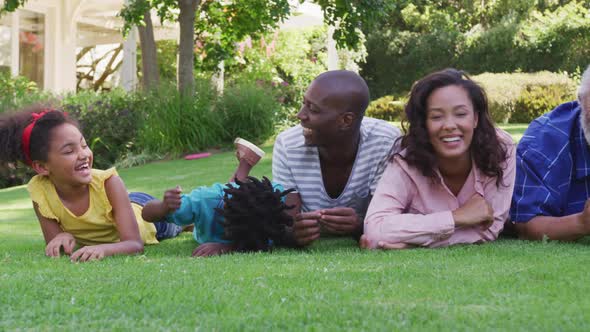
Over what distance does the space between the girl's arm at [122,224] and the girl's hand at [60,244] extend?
0.26m

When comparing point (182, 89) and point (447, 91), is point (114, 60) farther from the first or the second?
point (447, 91)

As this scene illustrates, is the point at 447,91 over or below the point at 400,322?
over

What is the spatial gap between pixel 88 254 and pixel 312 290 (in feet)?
5.60

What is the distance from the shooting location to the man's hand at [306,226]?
14.4 ft

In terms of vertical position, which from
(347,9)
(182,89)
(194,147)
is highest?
(347,9)

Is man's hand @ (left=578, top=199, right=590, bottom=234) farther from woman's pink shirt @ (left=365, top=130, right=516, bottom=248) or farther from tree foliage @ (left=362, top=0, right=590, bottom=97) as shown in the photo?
tree foliage @ (left=362, top=0, right=590, bottom=97)

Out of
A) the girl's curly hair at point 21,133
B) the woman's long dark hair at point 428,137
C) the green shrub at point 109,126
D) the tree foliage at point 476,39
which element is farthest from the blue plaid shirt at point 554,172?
the tree foliage at point 476,39

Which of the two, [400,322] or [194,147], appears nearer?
[400,322]

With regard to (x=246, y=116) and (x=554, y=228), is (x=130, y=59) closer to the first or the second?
(x=246, y=116)

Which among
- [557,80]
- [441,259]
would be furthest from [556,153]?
[557,80]

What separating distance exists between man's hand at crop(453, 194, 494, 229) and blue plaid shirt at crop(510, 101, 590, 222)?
44 cm

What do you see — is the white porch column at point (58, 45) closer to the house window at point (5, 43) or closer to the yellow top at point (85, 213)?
the house window at point (5, 43)

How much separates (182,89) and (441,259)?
1085cm

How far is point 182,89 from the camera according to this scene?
46.9ft
